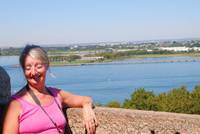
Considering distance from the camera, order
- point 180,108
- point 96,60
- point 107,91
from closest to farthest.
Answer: point 180,108 → point 107,91 → point 96,60

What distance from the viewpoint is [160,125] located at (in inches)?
154

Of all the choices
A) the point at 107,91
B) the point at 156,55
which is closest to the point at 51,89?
the point at 107,91

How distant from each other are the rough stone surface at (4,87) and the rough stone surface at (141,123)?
2.87 ft

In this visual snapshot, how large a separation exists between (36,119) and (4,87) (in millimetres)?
482

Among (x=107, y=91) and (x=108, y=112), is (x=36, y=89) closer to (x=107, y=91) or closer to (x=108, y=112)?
(x=108, y=112)

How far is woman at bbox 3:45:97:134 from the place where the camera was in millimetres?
2785

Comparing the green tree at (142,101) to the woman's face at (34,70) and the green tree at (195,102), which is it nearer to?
the green tree at (195,102)

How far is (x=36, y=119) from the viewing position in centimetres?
282

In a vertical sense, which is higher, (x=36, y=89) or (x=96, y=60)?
(x=36, y=89)

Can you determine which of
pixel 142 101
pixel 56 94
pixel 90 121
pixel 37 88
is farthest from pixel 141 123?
pixel 142 101

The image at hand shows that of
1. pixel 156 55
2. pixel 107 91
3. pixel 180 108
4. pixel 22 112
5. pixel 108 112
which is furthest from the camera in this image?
pixel 156 55

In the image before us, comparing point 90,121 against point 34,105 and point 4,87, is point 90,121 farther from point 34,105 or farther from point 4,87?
point 4,87

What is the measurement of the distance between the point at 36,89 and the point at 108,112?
3.37 ft

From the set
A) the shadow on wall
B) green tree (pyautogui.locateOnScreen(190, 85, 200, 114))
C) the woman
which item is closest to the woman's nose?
the woman
